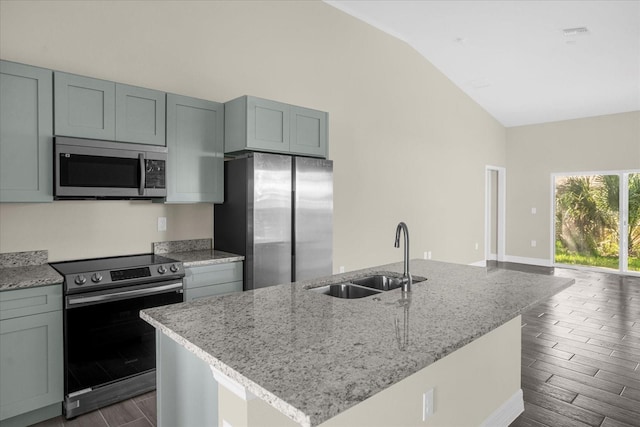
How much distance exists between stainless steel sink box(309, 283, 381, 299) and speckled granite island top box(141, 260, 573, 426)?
0.06m

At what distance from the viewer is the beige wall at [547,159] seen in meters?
7.10

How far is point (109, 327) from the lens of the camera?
2.61 meters

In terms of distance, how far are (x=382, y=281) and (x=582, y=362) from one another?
2.13 m

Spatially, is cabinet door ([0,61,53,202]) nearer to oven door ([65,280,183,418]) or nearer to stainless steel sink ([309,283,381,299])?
oven door ([65,280,183,418])

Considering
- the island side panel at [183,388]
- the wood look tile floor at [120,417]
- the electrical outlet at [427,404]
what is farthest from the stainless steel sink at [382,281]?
the wood look tile floor at [120,417]

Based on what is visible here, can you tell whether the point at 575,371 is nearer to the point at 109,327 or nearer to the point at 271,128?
the point at 271,128

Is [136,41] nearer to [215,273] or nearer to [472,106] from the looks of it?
[215,273]

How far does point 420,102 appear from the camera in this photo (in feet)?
20.5

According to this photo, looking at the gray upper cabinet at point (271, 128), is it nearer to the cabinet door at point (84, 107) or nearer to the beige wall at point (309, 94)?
the beige wall at point (309, 94)

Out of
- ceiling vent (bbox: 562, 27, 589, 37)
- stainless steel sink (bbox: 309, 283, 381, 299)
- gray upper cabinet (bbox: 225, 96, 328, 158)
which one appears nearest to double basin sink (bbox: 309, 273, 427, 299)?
stainless steel sink (bbox: 309, 283, 381, 299)

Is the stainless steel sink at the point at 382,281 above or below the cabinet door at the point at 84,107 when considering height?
below

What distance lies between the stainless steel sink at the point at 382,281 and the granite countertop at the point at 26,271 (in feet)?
5.99

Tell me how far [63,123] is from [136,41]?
3.53 ft

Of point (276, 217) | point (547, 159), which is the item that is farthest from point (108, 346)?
point (547, 159)
